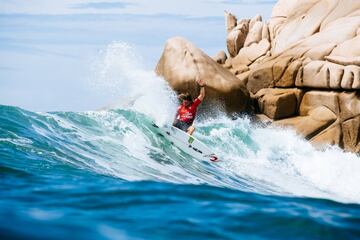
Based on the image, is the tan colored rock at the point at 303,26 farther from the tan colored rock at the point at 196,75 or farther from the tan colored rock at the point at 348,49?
the tan colored rock at the point at 196,75

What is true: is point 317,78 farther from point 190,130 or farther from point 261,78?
point 190,130

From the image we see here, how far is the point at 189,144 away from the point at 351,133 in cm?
761

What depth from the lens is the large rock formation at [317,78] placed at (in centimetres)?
1698

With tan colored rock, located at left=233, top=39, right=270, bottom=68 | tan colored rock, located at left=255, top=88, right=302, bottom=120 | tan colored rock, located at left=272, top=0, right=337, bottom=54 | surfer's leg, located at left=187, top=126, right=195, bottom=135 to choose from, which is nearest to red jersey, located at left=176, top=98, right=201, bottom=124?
surfer's leg, located at left=187, top=126, right=195, bottom=135

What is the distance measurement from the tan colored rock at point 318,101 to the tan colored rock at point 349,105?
0.17m

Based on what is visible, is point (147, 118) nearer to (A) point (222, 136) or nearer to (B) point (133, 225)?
(A) point (222, 136)

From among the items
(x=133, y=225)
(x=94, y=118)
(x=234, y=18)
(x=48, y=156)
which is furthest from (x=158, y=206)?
(x=234, y=18)

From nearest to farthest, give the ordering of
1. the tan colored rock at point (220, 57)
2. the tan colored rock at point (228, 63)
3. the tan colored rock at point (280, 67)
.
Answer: the tan colored rock at point (280, 67) < the tan colored rock at point (228, 63) < the tan colored rock at point (220, 57)

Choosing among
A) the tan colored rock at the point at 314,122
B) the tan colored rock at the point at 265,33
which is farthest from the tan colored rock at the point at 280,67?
the tan colored rock at the point at 265,33

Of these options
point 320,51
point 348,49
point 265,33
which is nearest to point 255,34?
point 265,33

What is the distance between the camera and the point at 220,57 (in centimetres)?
2705

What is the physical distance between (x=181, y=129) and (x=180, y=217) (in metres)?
8.48

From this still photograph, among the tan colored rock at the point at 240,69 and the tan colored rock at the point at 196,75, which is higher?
the tan colored rock at the point at 196,75

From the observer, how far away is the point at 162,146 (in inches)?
474
